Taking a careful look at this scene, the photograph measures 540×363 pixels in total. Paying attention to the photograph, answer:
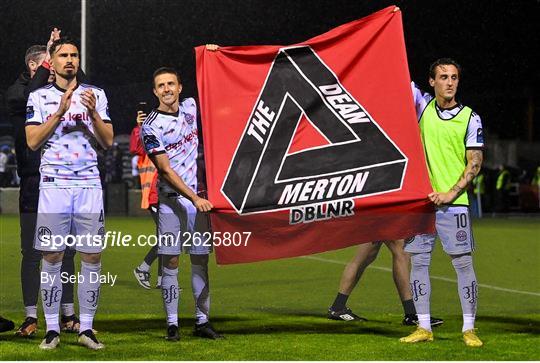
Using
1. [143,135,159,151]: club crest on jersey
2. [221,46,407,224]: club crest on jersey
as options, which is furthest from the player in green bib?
[143,135,159,151]: club crest on jersey

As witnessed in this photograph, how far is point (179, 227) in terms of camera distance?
8.79 meters

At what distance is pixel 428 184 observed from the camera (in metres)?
8.64

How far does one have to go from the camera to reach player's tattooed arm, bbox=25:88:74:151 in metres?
7.93

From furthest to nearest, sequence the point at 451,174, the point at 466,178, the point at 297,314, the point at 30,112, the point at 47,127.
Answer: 1. the point at 297,314
2. the point at 451,174
3. the point at 466,178
4. the point at 30,112
5. the point at 47,127

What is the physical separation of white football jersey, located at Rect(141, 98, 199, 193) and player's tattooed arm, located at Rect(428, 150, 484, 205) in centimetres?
187

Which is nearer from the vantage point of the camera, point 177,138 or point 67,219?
point 67,219

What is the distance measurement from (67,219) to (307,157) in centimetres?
184

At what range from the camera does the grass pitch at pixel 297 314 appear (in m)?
8.23

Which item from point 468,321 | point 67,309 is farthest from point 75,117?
point 468,321

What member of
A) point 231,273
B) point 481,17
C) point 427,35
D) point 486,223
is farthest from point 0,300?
point 481,17

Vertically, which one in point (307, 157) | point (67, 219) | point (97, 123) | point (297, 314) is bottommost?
point (297, 314)

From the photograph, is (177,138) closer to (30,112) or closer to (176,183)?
(176,183)

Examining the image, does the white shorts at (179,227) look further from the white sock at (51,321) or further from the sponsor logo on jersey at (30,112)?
the sponsor logo on jersey at (30,112)

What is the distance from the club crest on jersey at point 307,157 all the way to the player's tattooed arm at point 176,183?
19 cm
